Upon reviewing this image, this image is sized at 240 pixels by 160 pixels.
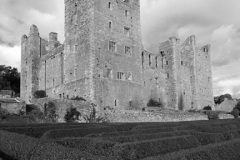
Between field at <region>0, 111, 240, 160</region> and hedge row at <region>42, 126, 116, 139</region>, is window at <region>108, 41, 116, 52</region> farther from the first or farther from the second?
field at <region>0, 111, 240, 160</region>

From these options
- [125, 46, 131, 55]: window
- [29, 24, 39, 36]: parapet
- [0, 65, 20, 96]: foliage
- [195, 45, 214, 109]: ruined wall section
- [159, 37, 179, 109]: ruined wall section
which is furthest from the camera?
[0, 65, 20, 96]: foliage

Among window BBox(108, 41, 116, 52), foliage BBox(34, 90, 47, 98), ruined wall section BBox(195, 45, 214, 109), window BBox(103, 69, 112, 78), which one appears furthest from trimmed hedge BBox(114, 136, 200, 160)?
ruined wall section BBox(195, 45, 214, 109)

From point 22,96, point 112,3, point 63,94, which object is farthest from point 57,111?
point 22,96

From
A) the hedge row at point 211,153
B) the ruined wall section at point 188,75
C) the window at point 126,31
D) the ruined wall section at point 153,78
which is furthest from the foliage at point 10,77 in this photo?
the hedge row at point 211,153

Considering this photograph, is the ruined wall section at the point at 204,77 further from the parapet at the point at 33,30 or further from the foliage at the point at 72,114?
the foliage at the point at 72,114

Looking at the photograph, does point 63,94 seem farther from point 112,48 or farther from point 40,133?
point 40,133

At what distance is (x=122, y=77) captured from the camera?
29.8 metres

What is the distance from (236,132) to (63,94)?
75.0 feet

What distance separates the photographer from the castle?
27.2 meters

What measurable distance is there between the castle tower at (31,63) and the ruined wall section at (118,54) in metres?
15.9

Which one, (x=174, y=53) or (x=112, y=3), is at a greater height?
(x=112, y=3)

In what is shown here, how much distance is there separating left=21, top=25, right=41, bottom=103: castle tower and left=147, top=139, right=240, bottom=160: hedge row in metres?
35.3

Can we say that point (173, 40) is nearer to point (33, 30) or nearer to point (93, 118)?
point (33, 30)

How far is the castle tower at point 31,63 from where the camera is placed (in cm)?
3856
